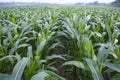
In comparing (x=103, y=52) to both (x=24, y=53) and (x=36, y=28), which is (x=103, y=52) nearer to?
(x=24, y=53)

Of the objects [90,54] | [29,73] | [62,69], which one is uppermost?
[90,54]

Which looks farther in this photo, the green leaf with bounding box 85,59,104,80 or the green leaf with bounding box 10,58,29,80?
the green leaf with bounding box 85,59,104,80

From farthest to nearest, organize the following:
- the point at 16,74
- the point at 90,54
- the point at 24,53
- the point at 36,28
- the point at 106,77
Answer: the point at 36,28, the point at 24,53, the point at 106,77, the point at 90,54, the point at 16,74

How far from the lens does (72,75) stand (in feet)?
8.11

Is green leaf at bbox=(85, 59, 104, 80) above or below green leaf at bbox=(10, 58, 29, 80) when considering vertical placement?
below

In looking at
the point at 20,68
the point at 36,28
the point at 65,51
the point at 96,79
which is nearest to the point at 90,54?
the point at 96,79

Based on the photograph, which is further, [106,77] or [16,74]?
[106,77]

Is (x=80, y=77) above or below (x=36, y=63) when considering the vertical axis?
below

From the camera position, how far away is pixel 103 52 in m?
1.76

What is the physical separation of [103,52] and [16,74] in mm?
913

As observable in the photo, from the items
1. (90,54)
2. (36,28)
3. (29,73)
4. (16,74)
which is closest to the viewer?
(16,74)

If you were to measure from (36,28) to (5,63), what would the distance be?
1771 mm

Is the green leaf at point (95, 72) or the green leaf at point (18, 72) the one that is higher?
the green leaf at point (18, 72)

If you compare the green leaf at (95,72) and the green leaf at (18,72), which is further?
the green leaf at (95,72)
